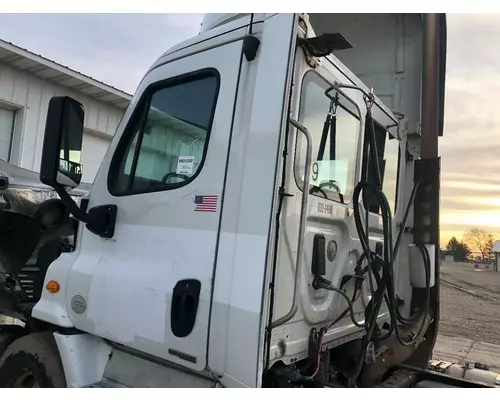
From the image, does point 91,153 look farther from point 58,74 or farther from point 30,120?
point 58,74

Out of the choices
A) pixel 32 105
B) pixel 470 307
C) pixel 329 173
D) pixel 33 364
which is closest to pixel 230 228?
pixel 329 173

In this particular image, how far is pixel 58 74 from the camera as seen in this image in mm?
7621

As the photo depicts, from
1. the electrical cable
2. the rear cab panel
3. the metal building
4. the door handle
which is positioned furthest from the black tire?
the metal building

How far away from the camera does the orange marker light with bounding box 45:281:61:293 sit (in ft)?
8.79

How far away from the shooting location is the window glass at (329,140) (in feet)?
7.75

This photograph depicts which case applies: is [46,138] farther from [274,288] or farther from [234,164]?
[274,288]

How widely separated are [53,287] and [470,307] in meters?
14.2

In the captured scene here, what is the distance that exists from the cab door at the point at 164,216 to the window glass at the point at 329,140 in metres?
0.39

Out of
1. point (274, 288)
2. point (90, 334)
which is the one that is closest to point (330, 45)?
point (274, 288)

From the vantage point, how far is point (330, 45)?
2162mm

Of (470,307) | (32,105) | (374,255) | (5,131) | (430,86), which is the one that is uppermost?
(32,105)

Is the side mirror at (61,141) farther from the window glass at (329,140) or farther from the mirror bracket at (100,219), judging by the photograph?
the window glass at (329,140)

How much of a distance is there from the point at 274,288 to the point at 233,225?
327mm

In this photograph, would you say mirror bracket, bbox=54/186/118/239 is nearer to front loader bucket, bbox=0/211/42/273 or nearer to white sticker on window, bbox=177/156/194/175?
white sticker on window, bbox=177/156/194/175
